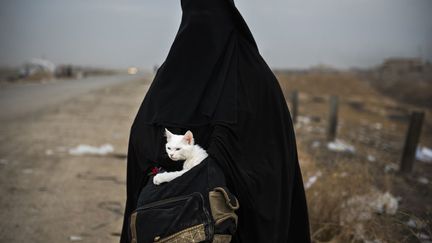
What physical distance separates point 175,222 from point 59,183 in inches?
→ 159

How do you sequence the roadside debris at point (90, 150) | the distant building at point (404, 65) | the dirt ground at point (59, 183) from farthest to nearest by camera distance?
the distant building at point (404, 65) → the roadside debris at point (90, 150) → the dirt ground at point (59, 183)

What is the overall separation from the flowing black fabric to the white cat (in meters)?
0.08

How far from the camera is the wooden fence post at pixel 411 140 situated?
6.42m

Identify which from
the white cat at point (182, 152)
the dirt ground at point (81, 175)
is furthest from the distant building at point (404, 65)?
the white cat at point (182, 152)

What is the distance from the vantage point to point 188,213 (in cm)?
164

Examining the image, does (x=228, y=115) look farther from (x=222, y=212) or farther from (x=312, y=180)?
(x=312, y=180)

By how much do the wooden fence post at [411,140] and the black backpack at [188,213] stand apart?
5845mm

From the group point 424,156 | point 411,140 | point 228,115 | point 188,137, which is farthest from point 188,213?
point 424,156

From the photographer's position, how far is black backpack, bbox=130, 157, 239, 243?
163cm

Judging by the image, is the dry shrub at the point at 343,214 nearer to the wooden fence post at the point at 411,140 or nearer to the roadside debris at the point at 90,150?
the wooden fence post at the point at 411,140

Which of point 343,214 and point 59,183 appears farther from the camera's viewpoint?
point 59,183

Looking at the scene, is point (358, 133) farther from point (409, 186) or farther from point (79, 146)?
point (79, 146)

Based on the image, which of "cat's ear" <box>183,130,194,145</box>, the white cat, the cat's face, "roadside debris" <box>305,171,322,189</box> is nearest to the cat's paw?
the white cat

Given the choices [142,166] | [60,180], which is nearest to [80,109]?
[60,180]
